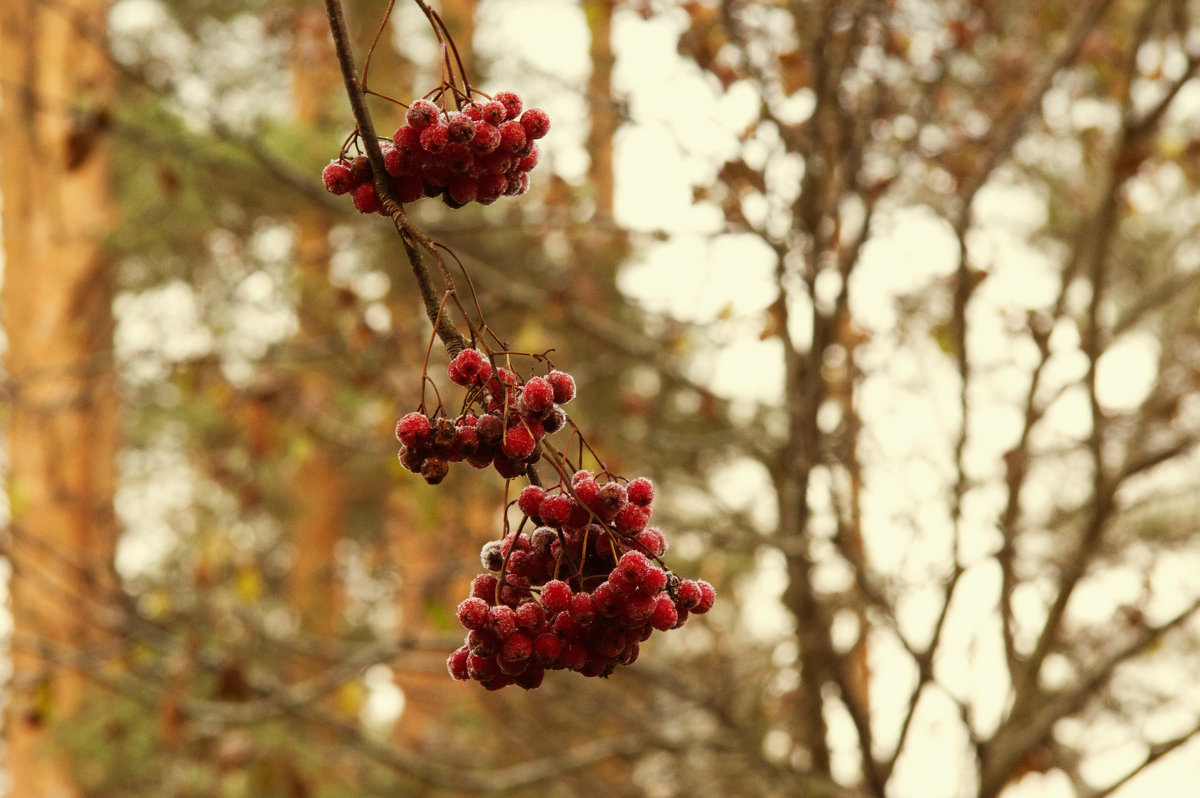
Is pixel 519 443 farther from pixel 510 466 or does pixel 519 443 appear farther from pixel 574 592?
pixel 574 592

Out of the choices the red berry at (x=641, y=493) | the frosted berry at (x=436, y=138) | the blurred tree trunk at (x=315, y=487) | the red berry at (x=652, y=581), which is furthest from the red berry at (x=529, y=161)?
the blurred tree trunk at (x=315, y=487)

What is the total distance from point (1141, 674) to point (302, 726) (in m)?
5.81

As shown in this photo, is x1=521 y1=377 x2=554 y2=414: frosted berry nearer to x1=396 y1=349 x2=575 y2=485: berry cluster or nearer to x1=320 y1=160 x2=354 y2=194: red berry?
x1=396 y1=349 x2=575 y2=485: berry cluster

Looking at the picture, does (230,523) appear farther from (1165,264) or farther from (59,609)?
(1165,264)

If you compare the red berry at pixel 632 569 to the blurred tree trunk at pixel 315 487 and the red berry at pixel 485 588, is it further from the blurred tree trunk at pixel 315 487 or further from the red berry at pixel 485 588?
the blurred tree trunk at pixel 315 487

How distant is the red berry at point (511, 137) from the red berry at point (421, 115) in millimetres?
81

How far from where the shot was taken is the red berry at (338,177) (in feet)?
3.79

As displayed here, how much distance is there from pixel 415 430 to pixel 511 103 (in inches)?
17.1

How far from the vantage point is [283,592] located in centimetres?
1329

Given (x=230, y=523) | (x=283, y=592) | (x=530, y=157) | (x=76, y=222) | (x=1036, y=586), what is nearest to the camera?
(x=530, y=157)

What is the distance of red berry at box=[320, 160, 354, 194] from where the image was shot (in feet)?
3.79

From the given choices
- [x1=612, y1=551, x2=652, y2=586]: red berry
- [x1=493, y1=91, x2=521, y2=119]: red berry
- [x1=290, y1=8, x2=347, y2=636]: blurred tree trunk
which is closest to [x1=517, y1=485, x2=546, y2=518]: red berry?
[x1=612, y1=551, x2=652, y2=586]: red berry

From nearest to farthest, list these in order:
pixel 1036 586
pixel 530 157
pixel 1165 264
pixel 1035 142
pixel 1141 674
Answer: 1. pixel 530 157
2. pixel 1036 586
3. pixel 1165 264
4. pixel 1035 142
5. pixel 1141 674

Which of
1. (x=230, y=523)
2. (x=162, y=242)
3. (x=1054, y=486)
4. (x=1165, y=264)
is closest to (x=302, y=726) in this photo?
(x=230, y=523)
